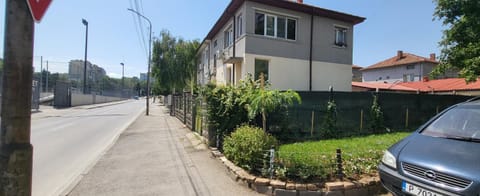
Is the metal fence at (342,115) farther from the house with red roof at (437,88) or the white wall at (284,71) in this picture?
the house with red roof at (437,88)

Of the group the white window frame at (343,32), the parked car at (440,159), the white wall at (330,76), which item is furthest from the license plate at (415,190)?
the white window frame at (343,32)

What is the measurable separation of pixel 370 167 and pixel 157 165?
16.8 feet

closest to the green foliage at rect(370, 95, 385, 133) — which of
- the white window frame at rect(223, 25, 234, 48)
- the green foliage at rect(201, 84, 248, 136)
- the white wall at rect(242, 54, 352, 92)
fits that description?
the white wall at rect(242, 54, 352, 92)

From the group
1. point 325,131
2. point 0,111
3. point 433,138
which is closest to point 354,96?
point 325,131

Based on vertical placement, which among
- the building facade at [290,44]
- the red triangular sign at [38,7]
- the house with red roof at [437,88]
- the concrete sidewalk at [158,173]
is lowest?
the concrete sidewalk at [158,173]

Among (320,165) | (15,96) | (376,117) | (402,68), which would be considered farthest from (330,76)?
(402,68)

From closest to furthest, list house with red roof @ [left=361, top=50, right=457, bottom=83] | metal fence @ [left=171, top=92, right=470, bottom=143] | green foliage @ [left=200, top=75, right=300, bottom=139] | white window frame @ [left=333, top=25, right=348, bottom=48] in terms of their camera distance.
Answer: green foliage @ [left=200, top=75, right=300, bottom=139], metal fence @ [left=171, top=92, right=470, bottom=143], white window frame @ [left=333, top=25, right=348, bottom=48], house with red roof @ [left=361, top=50, right=457, bottom=83]

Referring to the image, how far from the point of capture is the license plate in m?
3.61

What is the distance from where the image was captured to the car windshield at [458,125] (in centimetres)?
434

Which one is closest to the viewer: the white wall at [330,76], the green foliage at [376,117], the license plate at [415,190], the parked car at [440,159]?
the parked car at [440,159]

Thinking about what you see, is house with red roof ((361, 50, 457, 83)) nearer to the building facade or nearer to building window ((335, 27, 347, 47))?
building window ((335, 27, 347, 47))

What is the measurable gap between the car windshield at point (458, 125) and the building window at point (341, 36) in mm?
13110

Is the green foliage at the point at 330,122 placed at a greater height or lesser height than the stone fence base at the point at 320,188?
greater

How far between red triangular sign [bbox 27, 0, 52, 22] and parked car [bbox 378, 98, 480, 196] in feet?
14.3
